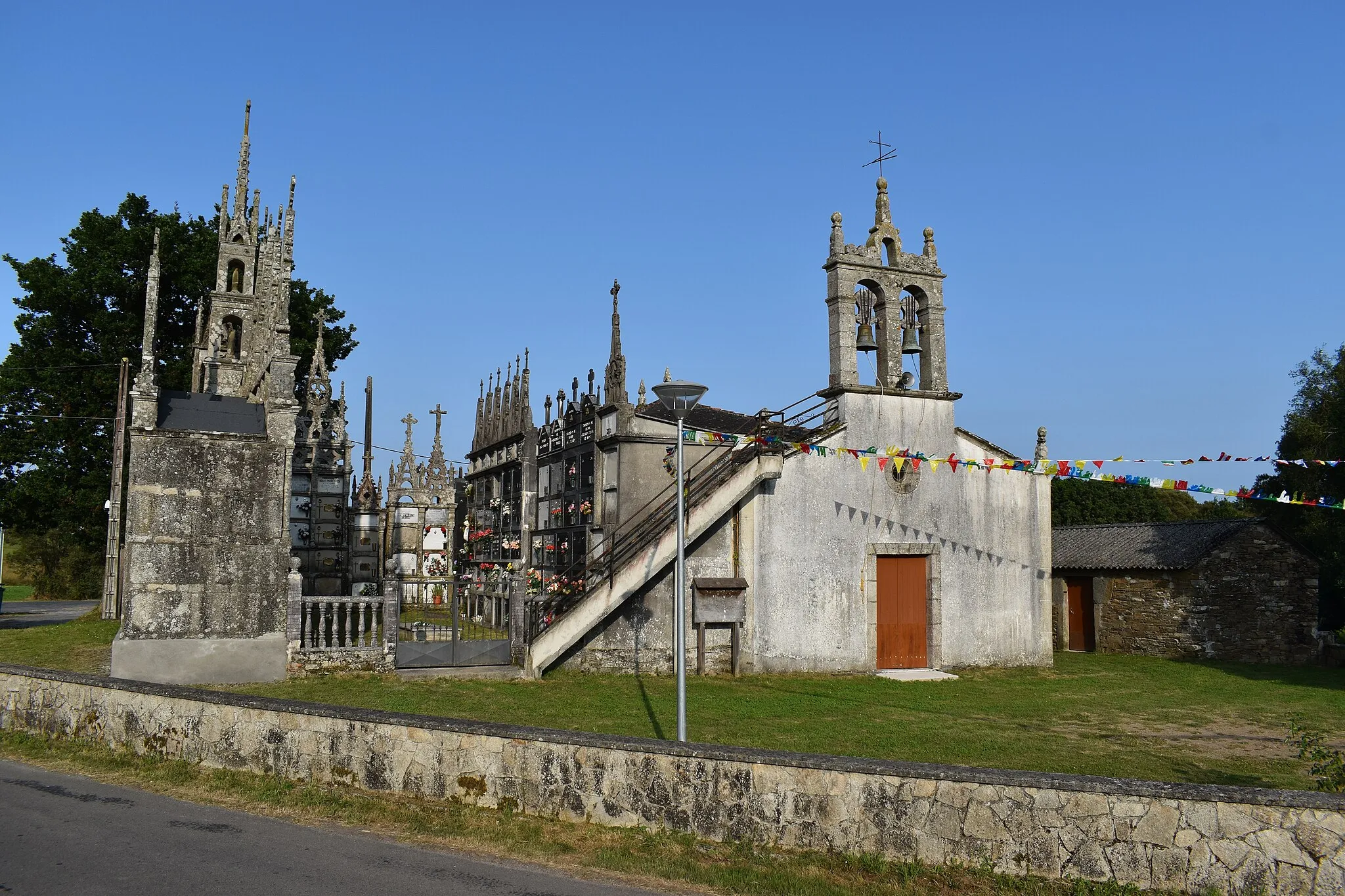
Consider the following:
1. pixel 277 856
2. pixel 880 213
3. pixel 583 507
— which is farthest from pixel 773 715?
pixel 880 213

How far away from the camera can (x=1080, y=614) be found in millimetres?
27531

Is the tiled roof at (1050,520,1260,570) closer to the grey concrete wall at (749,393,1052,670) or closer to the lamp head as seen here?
the grey concrete wall at (749,393,1052,670)

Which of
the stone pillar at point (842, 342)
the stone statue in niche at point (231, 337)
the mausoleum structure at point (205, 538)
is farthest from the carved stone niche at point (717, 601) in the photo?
the stone statue in niche at point (231, 337)

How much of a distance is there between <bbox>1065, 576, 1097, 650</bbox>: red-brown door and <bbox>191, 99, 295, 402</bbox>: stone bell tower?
73.6ft

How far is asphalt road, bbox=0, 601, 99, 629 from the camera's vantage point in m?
30.1

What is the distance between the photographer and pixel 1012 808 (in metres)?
6.49

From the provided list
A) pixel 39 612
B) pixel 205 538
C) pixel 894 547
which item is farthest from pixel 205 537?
pixel 39 612

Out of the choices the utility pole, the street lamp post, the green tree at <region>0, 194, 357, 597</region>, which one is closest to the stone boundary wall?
the street lamp post

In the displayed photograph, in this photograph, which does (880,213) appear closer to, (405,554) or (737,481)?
(737,481)

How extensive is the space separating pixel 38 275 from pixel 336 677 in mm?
25689

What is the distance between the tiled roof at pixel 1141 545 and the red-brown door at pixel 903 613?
5946 millimetres

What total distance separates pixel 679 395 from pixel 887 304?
11.5 m

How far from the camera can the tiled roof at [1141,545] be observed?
2516 centimetres

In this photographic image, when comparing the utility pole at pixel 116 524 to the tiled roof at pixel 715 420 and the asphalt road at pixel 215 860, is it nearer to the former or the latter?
the tiled roof at pixel 715 420
